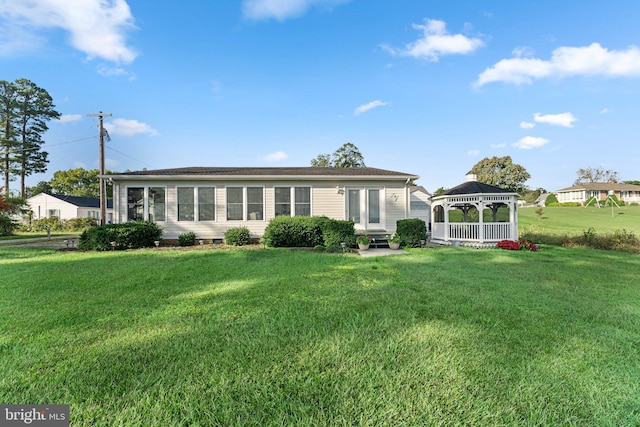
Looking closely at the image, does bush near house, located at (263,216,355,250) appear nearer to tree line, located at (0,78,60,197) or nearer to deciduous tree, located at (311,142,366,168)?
deciduous tree, located at (311,142,366,168)

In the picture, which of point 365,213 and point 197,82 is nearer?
point 365,213

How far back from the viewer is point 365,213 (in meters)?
11.8

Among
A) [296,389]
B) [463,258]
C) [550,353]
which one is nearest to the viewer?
[296,389]

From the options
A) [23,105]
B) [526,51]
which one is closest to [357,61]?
[526,51]

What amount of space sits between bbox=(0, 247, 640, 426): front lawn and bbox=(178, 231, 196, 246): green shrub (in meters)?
5.86

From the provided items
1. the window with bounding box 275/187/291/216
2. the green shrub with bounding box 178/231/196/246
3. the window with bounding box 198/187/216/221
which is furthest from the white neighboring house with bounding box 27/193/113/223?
the window with bounding box 275/187/291/216

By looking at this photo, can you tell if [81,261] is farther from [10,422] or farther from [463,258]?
[463,258]

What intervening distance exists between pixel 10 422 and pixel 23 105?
149 ft

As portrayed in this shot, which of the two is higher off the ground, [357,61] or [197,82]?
[357,61]

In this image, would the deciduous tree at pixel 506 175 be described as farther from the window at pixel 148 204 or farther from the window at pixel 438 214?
the window at pixel 148 204

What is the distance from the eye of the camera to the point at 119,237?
969 cm

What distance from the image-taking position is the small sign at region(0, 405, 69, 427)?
1.64 metres

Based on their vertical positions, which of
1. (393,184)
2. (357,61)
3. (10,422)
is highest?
(357,61)

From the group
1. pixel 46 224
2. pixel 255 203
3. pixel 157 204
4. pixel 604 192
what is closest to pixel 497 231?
pixel 255 203
